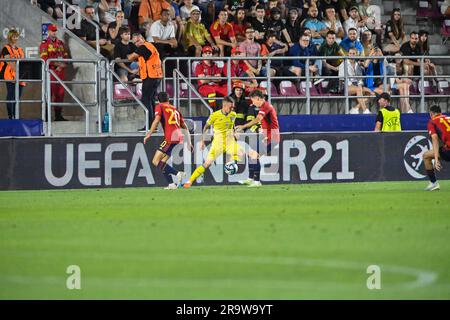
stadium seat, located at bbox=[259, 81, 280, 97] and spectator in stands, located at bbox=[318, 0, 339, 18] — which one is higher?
spectator in stands, located at bbox=[318, 0, 339, 18]

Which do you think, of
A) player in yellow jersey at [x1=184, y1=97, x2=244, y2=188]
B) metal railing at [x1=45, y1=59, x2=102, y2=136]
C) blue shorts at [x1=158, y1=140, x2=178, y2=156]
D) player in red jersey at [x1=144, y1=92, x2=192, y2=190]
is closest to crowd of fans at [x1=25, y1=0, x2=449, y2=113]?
metal railing at [x1=45, y1=59, x2=102, y2=136]

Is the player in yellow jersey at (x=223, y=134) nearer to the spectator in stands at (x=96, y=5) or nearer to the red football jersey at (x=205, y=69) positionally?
the red football jersey at (x=205, y=69)

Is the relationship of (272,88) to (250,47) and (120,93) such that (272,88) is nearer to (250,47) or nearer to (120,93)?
(250,47)

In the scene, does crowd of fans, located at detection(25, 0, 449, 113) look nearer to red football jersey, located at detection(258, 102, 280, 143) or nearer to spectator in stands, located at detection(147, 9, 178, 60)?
spectator in stands, located at detection(147, 9, 178, 60)

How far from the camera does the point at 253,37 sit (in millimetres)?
27797

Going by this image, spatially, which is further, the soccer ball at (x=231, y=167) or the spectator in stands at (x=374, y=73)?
the spectator in stands at (x=374, y=73)

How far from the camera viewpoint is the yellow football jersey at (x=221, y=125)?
2391cm

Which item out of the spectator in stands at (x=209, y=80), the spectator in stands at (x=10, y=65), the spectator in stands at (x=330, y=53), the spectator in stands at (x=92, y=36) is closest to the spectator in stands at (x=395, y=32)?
the spectator in stands at (x=330, y=53)

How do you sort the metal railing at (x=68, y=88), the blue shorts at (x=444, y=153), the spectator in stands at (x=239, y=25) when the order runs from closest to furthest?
the blue shorts at (x=444, y=153) < the metal railing at (x=68, y=88) < the spectator in stands at (x=239, y=25)

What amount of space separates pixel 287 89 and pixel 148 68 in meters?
4.15

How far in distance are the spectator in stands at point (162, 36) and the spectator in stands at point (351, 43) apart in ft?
14.2

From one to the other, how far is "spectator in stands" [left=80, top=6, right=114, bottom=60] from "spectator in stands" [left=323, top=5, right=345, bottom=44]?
19.1ft

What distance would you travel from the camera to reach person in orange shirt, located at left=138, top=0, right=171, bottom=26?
27.4 metres
